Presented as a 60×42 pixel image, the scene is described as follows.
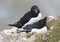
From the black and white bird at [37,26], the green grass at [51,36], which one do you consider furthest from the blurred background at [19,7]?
the green grass at [51,36]

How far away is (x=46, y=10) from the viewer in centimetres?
1083

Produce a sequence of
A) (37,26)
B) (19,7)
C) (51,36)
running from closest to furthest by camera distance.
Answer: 1. (51,36)
2. (37,26)
3. (19,7)

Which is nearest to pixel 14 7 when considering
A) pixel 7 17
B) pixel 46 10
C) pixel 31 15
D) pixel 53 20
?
pixel 7 17

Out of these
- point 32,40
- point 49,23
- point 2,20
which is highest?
point 2,20

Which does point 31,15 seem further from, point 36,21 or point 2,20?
point 2,20

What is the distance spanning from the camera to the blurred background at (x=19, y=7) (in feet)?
35.7

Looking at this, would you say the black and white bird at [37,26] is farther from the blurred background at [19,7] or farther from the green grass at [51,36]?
the blurred background at [19,7]

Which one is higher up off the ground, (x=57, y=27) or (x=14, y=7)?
(x=14, y=7)

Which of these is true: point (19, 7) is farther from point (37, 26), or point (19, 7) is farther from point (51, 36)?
point (51, 36)

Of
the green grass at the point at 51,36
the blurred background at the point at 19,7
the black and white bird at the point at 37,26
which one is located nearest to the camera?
the green grass at the point at 51,36

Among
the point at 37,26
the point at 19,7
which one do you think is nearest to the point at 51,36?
the point at 37,26

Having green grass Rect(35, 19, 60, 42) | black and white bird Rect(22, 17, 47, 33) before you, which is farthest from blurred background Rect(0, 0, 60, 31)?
green grass Rect(35, 19, 60, 42)

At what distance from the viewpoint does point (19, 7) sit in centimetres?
1191

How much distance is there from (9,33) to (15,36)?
0.53 feet
